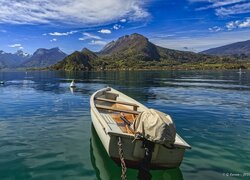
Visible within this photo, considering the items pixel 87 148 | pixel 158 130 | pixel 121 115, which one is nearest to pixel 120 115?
pixel 121 115

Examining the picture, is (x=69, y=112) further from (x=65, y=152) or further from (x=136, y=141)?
(x=136, y=141)

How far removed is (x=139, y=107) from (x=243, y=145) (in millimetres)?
8095

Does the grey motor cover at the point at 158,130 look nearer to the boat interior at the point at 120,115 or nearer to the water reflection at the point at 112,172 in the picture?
the boat interior at the point at 120,115

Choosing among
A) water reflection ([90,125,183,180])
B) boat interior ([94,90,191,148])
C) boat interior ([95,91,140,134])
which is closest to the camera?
water reflection ([90,125,183,180])

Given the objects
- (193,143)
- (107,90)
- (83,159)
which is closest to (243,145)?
(193,143)

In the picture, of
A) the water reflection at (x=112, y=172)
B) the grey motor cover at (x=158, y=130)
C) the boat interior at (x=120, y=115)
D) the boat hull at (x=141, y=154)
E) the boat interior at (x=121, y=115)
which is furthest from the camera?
the boat interior at (x=121, y=115)

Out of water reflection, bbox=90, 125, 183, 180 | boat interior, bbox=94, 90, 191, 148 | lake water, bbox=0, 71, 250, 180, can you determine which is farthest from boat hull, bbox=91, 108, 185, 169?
lake water, bbox=0, 71, 250, 180

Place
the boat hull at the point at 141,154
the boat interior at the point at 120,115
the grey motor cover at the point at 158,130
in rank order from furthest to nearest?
the boat interior at the point at 120,115 → the boat hull at the point at 141,154 → the grey motor cover at the point at 158,130

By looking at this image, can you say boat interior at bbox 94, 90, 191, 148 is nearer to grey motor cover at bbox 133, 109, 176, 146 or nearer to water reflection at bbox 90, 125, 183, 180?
grey motor cover at bbox 133, 109, 176, 146

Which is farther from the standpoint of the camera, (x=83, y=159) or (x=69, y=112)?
(x=69, y=112)

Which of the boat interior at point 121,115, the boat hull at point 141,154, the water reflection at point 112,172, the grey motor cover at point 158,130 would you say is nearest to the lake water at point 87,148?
the water reflection at point 112,172

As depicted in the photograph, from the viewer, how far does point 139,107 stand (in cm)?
2189

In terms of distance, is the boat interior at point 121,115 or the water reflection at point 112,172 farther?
the boat interior at point 121,115

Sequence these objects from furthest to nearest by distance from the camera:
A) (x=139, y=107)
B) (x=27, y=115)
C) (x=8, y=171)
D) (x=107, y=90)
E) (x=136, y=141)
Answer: (x=107, y=90) < (x=27, y=115) < (x=139, y=107) < (x=8, y=171) < (x=136, y=141)
